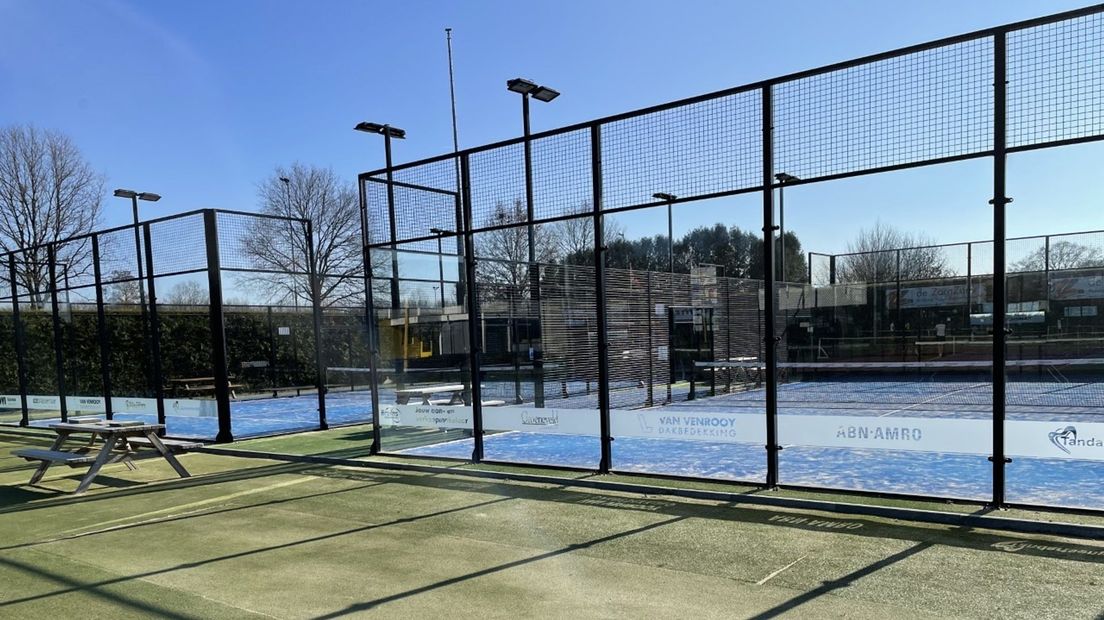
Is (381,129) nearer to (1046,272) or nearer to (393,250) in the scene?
(393,250)

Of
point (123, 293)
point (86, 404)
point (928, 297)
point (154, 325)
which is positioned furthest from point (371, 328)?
point (928, 297)

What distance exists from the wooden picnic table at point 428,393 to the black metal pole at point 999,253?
625 centimetres

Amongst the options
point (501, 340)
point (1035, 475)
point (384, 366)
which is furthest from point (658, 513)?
point (501, 340)

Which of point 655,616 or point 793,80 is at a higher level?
point 793,80

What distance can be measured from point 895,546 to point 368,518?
395cm

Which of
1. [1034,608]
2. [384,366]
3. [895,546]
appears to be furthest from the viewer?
[384,366]

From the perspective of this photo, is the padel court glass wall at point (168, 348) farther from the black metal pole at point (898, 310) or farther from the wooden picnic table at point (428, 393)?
the black metal pole at point (898, 310)

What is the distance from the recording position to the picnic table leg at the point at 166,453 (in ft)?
25.3

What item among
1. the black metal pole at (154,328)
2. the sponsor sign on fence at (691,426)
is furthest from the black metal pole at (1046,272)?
the black metal pole at (154,328)

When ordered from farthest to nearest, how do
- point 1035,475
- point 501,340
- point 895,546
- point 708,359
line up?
point 708,359, point 501,340, point 1035,475, point 895,546

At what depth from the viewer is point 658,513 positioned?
18.1 ft

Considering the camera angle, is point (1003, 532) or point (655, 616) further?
point (1003, 532)

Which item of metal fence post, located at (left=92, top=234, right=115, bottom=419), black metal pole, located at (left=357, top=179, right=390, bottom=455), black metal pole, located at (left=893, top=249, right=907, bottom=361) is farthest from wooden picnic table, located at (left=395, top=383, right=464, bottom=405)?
black metal pole, located at (left=893, top=249, right=907, bottom=361)

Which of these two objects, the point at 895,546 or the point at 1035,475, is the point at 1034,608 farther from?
the point at 1035,475
